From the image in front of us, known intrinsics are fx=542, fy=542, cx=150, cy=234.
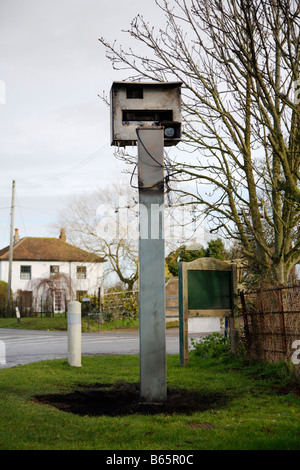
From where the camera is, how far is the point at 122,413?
646 cm

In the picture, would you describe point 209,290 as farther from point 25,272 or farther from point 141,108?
point 25,272

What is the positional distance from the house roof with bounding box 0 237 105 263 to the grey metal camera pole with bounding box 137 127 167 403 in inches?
1837

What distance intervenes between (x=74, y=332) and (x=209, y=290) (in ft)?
10.0

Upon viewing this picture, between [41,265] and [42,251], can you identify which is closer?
[41,265]

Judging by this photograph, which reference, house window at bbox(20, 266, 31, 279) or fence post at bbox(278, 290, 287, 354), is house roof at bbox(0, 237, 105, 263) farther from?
fence post at bbox(278, 290, 287, 354)

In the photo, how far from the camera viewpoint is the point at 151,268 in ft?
23.8

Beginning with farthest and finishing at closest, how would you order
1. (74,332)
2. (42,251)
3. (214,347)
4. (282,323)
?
(42,251)
(214,347)
(74,332)
(282,323)

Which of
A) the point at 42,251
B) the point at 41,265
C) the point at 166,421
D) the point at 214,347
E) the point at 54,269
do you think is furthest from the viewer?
the point at 42,251

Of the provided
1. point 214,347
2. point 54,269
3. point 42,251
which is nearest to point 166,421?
point 214,347

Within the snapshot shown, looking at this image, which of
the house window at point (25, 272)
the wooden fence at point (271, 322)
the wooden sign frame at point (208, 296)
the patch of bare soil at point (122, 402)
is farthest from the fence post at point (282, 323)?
the house window at point (25, 272)

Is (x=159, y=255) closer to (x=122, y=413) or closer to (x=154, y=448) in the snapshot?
(x=122, y=413)

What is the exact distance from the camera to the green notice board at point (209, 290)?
38.9ft

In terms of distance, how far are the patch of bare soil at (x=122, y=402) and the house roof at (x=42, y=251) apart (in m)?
46.1
